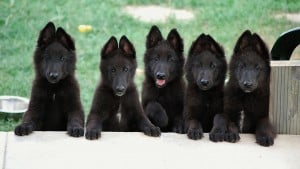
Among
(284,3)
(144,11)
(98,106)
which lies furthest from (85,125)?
(284,3)

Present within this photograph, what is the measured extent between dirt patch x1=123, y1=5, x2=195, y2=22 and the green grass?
15 cm

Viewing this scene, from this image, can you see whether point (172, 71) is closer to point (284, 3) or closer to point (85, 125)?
point (85, 125)

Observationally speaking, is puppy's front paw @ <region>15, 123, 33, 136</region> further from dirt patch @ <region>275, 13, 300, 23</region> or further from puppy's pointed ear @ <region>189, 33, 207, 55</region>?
dirt patch @ <region>275, 13, 300, 23</region>

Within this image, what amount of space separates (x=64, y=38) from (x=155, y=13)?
5.56 m

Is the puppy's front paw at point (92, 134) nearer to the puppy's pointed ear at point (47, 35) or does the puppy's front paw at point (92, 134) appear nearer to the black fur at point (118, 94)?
the black fur at point (118, 94)

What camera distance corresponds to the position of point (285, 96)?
25.8 feet

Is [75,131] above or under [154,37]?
under

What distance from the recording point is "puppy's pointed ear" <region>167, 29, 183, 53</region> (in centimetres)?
817

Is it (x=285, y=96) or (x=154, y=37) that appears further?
(x=154, y=37)

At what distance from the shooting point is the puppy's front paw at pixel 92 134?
739 cm

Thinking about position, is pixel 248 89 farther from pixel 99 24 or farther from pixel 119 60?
pixel 99 24

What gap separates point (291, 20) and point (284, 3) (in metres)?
0.86

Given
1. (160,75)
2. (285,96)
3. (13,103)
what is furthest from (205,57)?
(13,103)

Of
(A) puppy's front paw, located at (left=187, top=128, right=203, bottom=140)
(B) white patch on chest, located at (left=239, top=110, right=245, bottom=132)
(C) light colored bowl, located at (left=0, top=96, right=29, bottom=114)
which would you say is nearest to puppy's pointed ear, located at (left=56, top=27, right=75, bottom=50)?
(A) puppy's front paw, located at (left=187, top=128, right=203, bottom=140)
